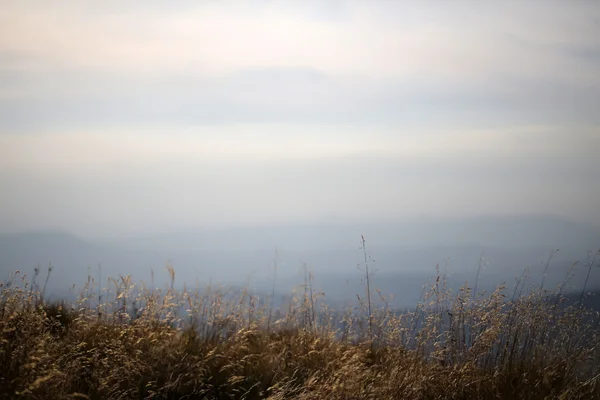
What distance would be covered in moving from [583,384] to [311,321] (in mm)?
3730

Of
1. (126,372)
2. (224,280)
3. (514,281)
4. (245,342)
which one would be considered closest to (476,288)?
(514,281)

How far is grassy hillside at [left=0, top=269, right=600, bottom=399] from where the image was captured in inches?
251

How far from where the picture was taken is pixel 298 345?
8.06m

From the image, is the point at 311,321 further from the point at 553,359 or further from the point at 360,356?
Result: the point at 553,359

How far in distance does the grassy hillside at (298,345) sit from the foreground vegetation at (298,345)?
0.02 meters

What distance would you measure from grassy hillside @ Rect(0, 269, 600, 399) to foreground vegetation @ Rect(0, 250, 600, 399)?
0.02 m

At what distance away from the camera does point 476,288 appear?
870cm

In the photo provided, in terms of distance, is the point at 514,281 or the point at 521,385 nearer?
the point at 521,385

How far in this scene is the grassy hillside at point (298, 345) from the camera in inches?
251

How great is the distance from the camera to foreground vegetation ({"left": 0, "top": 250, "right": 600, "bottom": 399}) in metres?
6.37

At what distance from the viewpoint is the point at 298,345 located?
806 centimetres

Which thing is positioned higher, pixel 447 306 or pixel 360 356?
pixel 447 306

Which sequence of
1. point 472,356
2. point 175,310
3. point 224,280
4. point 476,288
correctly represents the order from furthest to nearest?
point 224,280 < point 476,288 < point 175,310 < point 472,356

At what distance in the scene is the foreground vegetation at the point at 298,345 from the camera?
637cm
